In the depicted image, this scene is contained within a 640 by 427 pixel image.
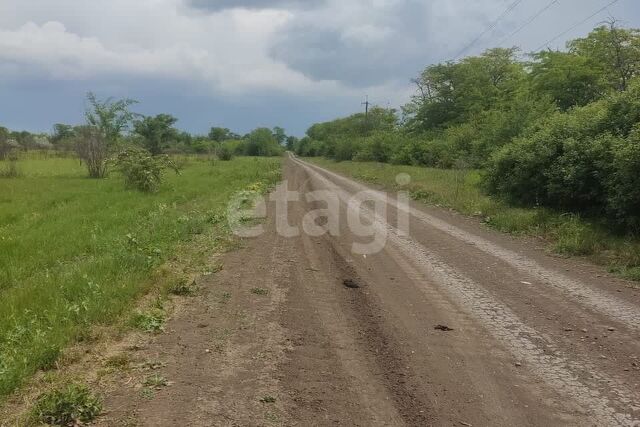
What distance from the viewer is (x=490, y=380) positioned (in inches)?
165

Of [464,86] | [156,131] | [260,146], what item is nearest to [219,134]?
[260,146]

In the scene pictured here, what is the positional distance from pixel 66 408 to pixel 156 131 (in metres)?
70.7

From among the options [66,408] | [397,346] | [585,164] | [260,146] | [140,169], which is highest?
[260,146]

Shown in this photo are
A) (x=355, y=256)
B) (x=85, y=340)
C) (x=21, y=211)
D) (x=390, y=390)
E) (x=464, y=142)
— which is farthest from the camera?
(x=464, y=142)

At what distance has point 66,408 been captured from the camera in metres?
3.44

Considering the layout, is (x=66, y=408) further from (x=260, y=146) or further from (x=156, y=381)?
(x=260, y=146)

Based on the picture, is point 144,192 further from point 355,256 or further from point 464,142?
point 464,142

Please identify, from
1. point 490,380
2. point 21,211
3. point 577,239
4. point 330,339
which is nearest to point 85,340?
point 330,339

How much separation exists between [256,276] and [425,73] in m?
48.2

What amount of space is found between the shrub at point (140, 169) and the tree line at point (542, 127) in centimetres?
1330

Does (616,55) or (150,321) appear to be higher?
(616,55)

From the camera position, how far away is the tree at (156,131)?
6738cm

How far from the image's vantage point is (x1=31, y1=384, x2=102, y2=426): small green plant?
3389 mm

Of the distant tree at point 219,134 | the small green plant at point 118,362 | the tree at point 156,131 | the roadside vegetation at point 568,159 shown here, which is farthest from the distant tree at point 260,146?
the small green plant at point 118,362
